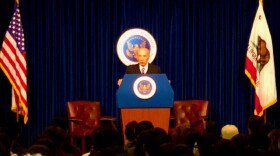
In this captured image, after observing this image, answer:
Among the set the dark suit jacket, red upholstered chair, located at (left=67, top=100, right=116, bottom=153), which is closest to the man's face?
the dark suit jacket

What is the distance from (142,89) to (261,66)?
10.6ft

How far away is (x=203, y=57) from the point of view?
11352 mm

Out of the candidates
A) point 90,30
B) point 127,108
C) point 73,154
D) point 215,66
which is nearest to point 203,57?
point 215,66

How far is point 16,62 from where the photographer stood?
33.3ft

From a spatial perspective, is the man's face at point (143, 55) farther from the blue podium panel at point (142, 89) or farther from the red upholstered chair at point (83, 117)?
the red upholstered chair at point (83, 117)

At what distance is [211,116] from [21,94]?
3671mm

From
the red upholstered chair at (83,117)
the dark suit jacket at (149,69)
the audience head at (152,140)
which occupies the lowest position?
the red upholstered chair at (83,117)

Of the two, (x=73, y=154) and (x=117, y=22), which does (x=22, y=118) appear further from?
(x=73, y=154)

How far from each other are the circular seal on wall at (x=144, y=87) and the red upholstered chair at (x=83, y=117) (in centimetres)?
199

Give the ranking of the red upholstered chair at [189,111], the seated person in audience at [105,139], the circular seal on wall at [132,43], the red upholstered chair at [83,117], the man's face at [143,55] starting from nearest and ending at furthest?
1. the seated person in audience at [105,139]
2. the man's face at [143,55]
3. the red upholstered chair at [83,117]
4. the red upholstered chair at [189,111]
5. the circular seal on wall at [132,43]

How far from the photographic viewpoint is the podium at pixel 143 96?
28.0 feet

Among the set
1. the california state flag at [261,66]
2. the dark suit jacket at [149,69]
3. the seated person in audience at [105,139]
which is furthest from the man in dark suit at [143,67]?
the seated person in audience at [105,139]

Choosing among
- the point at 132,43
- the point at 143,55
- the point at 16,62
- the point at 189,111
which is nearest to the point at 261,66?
the point at 189,111

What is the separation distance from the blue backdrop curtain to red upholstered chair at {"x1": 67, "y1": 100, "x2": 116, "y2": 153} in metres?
0.50
